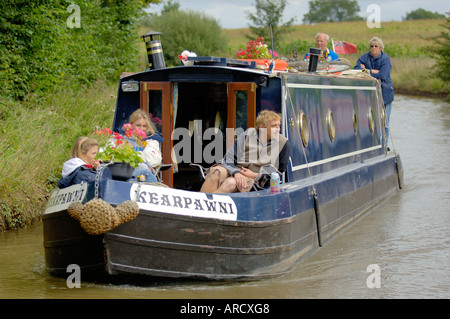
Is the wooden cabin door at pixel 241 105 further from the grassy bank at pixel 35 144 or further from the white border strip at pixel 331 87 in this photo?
the grassy bank at pixel 35 144

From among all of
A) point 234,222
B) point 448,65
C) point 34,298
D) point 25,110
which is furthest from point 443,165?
point 448,65

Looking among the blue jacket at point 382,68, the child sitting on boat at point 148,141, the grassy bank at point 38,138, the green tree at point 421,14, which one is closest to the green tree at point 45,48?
the grassy bank at point 38,138

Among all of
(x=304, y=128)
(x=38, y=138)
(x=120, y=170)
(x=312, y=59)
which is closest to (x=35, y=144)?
(x=38, y=138)

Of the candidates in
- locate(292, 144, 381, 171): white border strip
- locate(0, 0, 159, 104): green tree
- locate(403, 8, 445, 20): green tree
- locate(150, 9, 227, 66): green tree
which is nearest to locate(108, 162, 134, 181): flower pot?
locate(292, 144, 381, 171): white border strip

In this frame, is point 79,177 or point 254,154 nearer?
point 79,177

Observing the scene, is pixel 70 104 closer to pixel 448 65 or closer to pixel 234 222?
pixel 234 222

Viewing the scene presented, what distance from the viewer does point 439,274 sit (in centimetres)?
784

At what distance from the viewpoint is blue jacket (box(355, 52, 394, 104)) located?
12.7 meters

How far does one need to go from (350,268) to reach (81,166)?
3.10 meters

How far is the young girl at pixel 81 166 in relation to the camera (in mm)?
6645

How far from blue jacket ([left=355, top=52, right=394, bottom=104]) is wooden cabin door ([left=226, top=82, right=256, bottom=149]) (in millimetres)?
5195

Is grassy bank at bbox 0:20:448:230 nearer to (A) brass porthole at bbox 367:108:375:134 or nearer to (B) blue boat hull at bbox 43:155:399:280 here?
(B) blue boat hull at bbox 43:155:399:280

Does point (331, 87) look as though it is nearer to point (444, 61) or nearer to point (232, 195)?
point (232, 195)

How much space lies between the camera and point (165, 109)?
8.30 m
